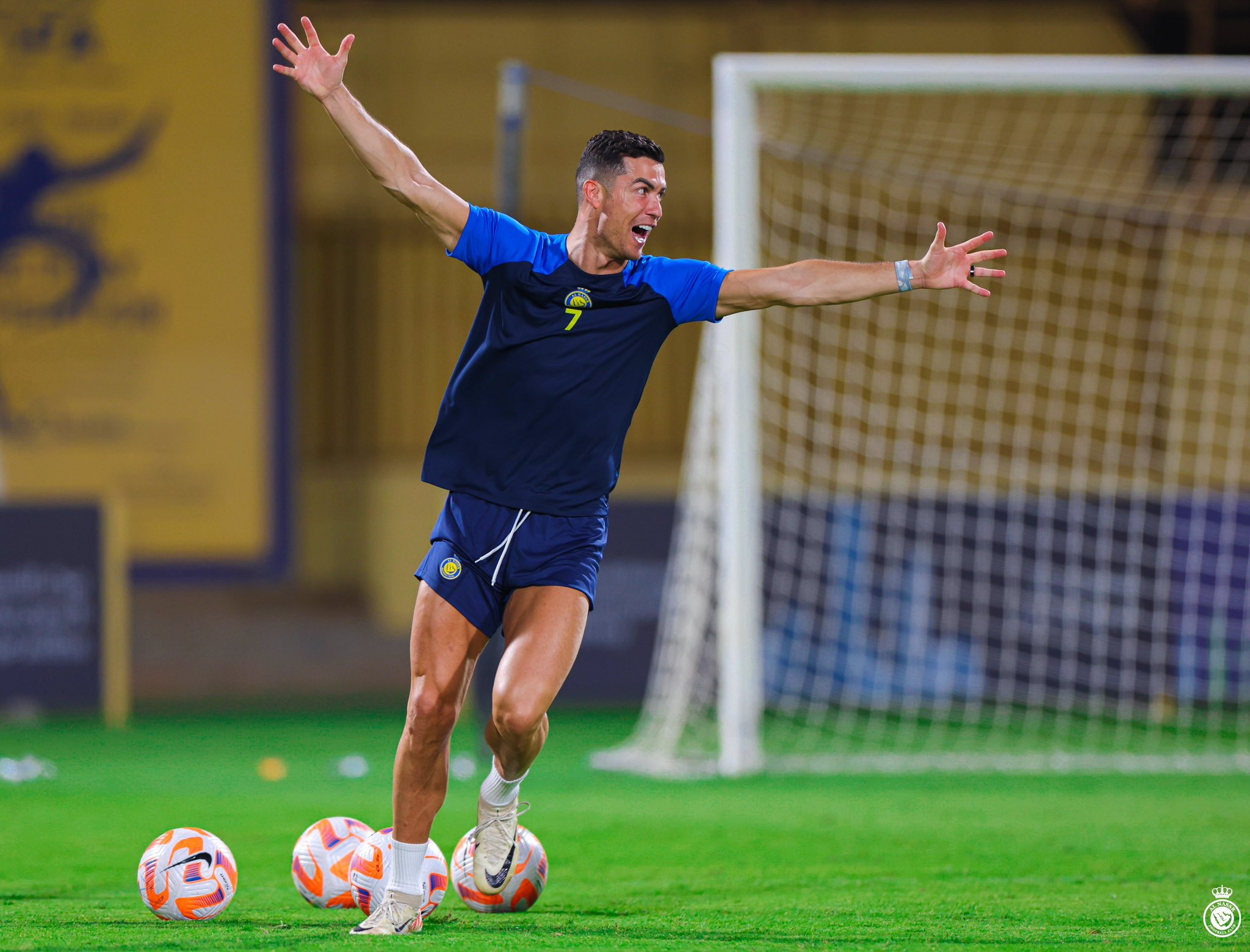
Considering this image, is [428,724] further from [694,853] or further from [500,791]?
[694,853]

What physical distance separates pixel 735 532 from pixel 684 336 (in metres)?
9.21

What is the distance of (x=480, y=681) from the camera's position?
8.05m

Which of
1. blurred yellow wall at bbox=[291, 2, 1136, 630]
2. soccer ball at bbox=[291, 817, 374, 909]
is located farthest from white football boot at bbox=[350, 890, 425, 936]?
blurred yellow wall at bbox=[291, 2, 1136, 630]

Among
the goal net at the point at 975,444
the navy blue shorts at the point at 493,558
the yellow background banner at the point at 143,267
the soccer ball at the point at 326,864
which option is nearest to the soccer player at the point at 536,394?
the navy blue shorts at the point at 493,558

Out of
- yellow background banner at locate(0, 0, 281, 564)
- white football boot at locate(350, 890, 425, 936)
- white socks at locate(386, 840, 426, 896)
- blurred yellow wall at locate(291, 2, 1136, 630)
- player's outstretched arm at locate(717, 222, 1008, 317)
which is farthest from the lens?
blurred yellow wall at locate(291, 2, 1136, 630)

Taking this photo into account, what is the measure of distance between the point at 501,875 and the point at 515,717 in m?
0.55

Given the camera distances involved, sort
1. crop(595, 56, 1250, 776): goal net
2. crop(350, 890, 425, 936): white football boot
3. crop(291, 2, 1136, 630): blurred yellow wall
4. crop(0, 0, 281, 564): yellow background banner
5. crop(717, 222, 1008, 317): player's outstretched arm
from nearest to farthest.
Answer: crop(350, 890, 425, 936): white football boot, crop(717, 222, 1008, 317): player's outstretched arm, crop(595, 56, 1250, 776): goal net, crop(0, 0, 281, 564): yellow background banner, crop(291, 2, 1136, 630): blurred yellow wall

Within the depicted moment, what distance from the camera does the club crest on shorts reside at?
13.8ft

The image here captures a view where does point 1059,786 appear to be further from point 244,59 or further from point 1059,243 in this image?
point 1059,243

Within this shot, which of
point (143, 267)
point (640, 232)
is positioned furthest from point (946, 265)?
point (143, 267)

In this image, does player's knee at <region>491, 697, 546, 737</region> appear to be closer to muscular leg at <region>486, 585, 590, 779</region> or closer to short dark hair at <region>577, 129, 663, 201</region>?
muscular leg at <region>486, 585, 590, 779</region>

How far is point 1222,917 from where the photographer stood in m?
4.39

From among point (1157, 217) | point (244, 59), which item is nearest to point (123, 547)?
point (244, 59)

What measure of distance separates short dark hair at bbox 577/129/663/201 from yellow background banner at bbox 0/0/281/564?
25.6 ft
